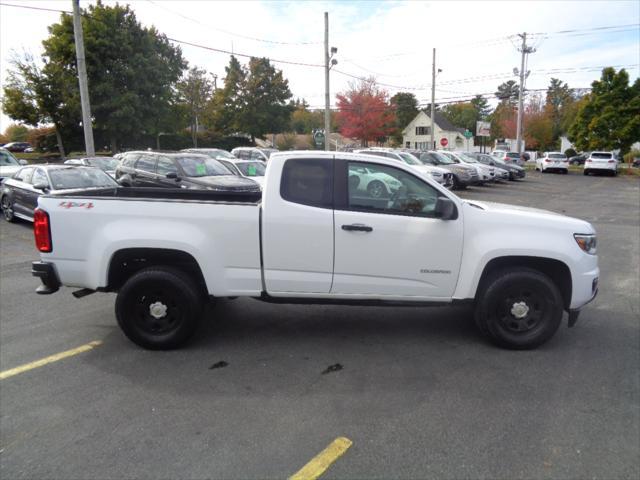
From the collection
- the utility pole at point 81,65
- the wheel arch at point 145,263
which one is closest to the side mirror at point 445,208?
the wheel arch at point 145,263

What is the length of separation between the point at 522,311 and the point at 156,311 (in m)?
3.50

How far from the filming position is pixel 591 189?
2539 centimetres

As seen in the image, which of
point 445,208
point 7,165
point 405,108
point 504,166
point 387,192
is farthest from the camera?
point 405,108

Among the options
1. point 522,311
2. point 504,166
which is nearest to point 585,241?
point 522,311

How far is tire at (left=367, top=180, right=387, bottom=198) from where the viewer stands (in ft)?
15.2

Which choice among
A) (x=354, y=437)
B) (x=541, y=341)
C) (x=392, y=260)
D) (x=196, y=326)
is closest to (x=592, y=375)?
(x=541, y=341)

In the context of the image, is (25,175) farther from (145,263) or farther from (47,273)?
(145,263)

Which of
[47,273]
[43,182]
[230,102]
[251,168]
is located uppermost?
[230,102]

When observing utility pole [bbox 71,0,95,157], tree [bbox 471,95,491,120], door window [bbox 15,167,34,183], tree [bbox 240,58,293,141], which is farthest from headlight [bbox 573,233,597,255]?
tree [bbox 471,95,491,120]

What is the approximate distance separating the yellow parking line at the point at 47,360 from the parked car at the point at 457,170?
19.6 m

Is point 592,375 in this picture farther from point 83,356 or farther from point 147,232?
point 83,356

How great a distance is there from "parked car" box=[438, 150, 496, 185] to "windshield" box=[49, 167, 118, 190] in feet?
57.2

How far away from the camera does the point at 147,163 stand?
49.4 ft

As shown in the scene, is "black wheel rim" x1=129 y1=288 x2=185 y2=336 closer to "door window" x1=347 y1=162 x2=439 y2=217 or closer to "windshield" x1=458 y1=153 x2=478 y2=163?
"door window" x1=347 y1=162 x2=439 y2=217
